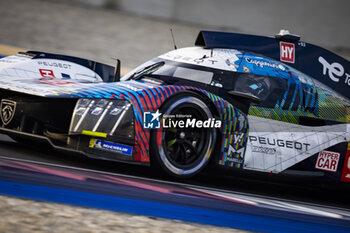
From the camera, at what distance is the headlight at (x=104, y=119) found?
13.8 ft

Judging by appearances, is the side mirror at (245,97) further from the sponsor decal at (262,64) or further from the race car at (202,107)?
the sponsor decal at (262,64)

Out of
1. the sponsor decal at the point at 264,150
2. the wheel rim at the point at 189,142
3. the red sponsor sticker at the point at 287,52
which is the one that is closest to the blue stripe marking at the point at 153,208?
the wheel rim at the point at 189,142

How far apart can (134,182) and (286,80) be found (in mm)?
2055

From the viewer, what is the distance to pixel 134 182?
13.9ft

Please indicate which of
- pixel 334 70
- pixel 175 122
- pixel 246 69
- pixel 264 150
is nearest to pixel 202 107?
pixel 175 122

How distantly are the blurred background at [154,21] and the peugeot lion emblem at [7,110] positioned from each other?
10891 mm

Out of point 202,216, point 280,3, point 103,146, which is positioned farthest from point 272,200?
point 280,3

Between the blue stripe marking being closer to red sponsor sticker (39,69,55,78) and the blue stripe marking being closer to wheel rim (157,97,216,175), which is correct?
wheel rim (157,97,216,175)

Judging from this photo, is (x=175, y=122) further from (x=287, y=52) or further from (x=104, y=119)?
(x=287, y=52)

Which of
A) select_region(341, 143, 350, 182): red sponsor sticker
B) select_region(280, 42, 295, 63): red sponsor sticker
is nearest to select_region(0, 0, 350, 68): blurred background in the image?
select_region(280, 42, 295, 63): red sponsor sticker

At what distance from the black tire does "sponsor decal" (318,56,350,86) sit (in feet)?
6.24

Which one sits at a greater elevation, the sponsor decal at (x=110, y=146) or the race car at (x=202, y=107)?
the race car at (x=202, y=107)

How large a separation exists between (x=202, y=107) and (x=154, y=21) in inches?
577

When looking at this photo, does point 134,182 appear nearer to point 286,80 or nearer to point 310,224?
point 310,224
